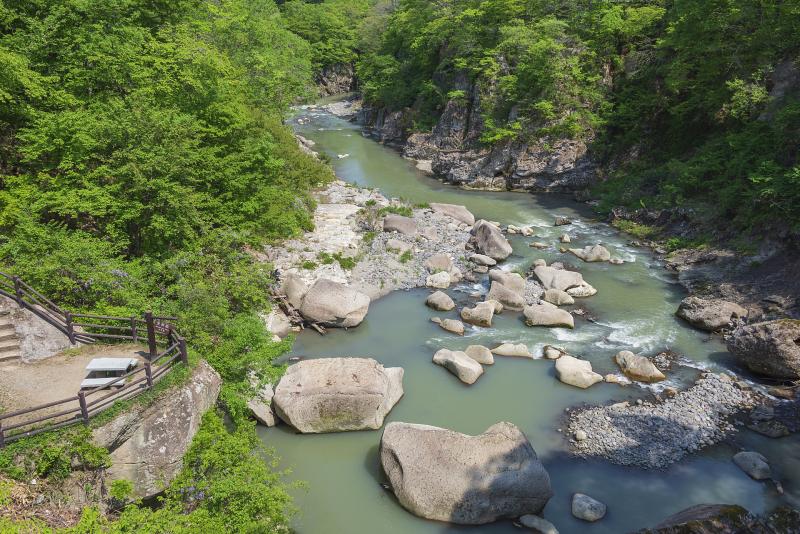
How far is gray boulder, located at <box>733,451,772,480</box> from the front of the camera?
12969mm

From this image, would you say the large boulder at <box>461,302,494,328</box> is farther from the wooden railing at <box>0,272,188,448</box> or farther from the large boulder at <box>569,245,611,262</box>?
the wooden railing at <box>0,272,188,448</box>

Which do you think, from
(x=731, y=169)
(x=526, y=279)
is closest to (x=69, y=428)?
(x=526, y=279)

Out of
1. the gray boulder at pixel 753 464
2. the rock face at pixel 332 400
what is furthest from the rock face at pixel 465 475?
the gray boulder at pixel 753 464

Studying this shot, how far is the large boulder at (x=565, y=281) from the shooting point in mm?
22984

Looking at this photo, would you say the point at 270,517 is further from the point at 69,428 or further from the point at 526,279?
the point at 526,279

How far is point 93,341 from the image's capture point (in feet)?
42.1

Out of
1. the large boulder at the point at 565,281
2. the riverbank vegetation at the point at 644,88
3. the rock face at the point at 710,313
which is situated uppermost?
the riverbank vegetation at the point at 644,88

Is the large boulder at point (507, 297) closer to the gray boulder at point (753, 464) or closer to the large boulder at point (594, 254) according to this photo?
the large boulder at point (594, 254)

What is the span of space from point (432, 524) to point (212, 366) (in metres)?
7.12

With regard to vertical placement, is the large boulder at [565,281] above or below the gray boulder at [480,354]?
above

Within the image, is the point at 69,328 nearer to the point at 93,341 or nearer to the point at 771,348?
the point at 93,341

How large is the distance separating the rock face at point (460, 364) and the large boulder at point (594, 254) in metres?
11.9

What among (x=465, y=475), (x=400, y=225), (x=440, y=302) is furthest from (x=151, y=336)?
(x=400, y=225)

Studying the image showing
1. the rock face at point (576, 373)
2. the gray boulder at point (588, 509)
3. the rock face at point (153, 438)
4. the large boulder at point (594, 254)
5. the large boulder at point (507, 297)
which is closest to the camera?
the rock face at point (153, 438)
